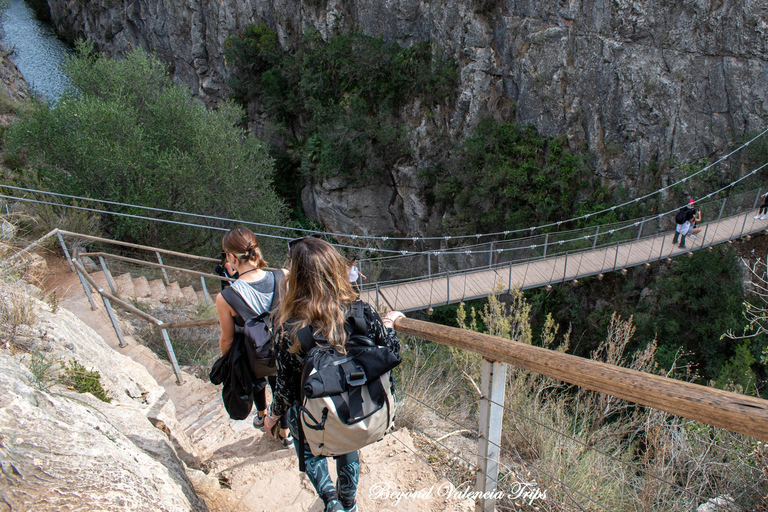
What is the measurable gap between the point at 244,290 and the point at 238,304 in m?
0.06

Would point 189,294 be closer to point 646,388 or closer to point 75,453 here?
point 75,453

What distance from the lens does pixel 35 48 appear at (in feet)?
91.5

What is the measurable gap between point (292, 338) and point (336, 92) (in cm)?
1778

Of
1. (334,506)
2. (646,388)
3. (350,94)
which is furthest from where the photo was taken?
(350,94)

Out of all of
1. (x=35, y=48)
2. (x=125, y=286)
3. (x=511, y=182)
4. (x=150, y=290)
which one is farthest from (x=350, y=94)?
(x=35, y=48)

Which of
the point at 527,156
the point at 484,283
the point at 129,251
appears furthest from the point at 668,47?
the point at 129,251

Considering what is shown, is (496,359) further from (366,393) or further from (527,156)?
(527,156)

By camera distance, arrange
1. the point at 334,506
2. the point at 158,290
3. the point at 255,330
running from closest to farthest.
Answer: the point at 334,506 < the point at 255,330 < the point at 158,290

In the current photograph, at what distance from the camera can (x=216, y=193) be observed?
34.4ft

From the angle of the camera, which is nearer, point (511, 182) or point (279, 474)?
point (279, 474)

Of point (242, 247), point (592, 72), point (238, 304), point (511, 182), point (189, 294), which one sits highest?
point (592, 72)

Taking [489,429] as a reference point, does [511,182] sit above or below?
below

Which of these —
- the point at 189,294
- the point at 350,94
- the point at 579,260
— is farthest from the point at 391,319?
the point at 350,94

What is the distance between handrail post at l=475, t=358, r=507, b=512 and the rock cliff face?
38.9ft
